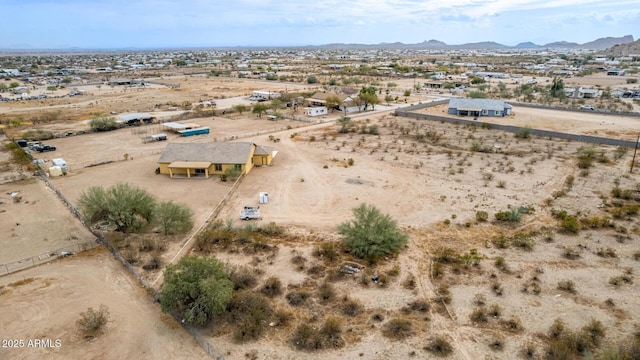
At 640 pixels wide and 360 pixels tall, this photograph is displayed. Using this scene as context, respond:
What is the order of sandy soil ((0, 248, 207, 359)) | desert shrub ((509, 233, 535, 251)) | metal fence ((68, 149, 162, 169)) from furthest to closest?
1. metal fence ((68, 149, 162, 169))
2. desert shrub ((509, 233, 535, 251))
3. sandy soil ((0, 248, 207, 359))

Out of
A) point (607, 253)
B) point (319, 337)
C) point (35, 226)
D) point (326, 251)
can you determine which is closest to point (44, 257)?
point (35, 226)

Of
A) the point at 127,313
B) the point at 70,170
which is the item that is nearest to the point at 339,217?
the point at 127,313

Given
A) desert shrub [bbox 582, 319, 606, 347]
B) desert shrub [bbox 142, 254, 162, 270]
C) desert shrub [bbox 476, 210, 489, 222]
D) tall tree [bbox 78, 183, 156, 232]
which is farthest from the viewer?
desert shrub [bbox 476, 210, 489, 222]

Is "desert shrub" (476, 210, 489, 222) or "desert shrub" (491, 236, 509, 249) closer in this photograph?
"desert shrub" (491, 236, 509, 249)

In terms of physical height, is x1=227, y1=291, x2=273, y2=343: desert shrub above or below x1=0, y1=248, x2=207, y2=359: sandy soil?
above

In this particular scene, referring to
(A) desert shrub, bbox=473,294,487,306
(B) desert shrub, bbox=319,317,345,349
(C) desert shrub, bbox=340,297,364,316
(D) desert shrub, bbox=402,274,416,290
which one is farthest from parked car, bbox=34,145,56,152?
(A) desert shrub, bbox=473,294,487,306

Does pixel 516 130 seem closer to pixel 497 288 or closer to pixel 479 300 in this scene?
pixel 497 288

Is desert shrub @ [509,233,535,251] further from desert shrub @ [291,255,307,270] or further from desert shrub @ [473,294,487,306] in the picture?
desert shrub @ [291,255,307,270]
